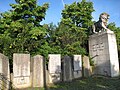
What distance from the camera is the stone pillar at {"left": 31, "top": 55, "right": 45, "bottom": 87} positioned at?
1052 cm

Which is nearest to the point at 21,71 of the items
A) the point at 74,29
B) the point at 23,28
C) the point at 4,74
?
the point at 4,74

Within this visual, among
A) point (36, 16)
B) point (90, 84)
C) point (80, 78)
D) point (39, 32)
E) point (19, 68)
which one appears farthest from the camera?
point (36, 16)

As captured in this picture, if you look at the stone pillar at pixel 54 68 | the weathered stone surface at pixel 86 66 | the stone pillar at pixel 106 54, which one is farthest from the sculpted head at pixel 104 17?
the stone pillar at pixel 54 68

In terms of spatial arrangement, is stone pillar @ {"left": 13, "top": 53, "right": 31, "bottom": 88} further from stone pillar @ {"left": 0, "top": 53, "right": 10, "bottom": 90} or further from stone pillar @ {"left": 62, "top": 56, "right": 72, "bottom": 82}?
stone pillar @ {"left": 62, "top": 56, "right": 72, "bottom": 82}

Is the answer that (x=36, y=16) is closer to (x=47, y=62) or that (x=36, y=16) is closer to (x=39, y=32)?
(x=39, y=32)

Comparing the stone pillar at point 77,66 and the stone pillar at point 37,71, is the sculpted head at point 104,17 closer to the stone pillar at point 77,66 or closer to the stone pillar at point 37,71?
the stone pillar at point 77,66

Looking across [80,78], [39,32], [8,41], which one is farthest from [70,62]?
[8,41]

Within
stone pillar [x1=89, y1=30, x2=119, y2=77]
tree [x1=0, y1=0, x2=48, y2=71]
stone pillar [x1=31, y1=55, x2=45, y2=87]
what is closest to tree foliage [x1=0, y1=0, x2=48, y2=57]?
tree [x1=0, y1=0, x2=48, y2=71]

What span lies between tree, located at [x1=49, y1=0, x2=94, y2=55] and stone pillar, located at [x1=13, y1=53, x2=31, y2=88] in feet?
12.9

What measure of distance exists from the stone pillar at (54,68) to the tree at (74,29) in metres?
2.15

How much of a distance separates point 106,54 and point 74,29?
4.72 m

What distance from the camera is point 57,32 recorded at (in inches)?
606

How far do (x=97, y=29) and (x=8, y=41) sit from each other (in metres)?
6.42

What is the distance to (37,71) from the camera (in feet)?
34.7
